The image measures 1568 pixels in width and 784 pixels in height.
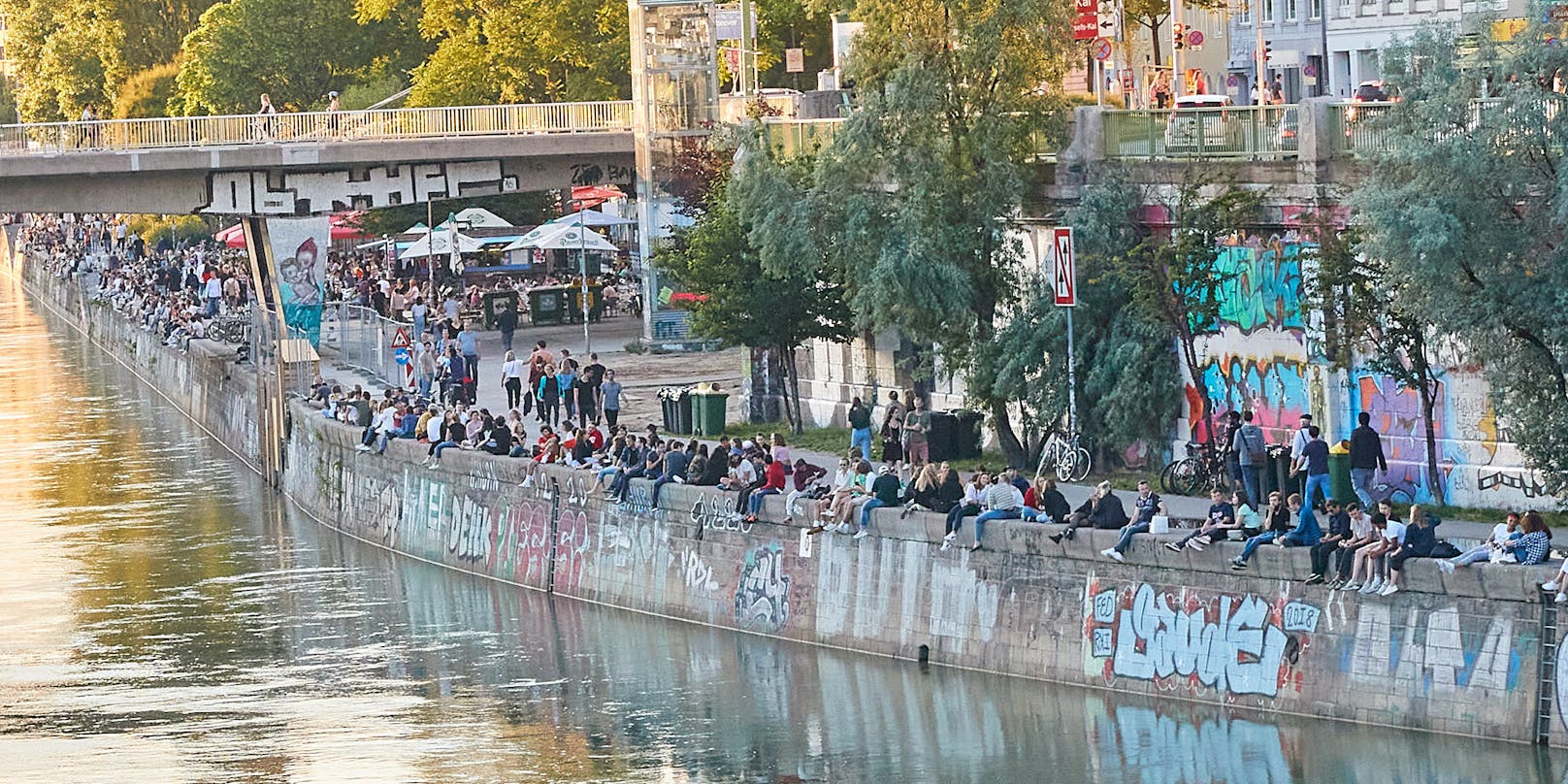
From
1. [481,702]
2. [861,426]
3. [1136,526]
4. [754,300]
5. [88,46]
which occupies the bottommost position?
[481,702]

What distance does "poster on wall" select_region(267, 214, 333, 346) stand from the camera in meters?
79.9

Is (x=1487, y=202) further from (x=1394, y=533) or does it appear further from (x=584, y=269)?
(x=584, y=269)

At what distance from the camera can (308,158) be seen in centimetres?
7694

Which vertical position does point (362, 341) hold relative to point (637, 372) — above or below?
above

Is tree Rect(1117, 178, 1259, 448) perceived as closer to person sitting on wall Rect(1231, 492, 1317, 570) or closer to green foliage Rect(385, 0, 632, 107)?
person sitting on wall Rect(1231, 492, 1317, 570)

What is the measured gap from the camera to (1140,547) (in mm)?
36562

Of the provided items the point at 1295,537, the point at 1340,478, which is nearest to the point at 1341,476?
the point at 1340,478

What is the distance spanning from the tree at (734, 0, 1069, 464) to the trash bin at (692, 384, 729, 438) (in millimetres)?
6855

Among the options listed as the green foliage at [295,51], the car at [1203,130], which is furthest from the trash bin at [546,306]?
the car at [1203,130]

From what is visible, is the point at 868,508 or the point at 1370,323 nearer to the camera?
the point at 1370,323

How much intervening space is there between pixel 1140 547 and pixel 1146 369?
9.04 metres

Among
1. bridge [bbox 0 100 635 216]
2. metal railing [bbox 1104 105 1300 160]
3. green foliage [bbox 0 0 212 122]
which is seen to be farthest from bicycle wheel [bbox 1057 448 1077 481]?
green foliage [bbox 0 0 212 122]

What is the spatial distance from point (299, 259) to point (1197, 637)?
1947 inches

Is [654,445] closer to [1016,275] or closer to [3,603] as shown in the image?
[1016,275]
